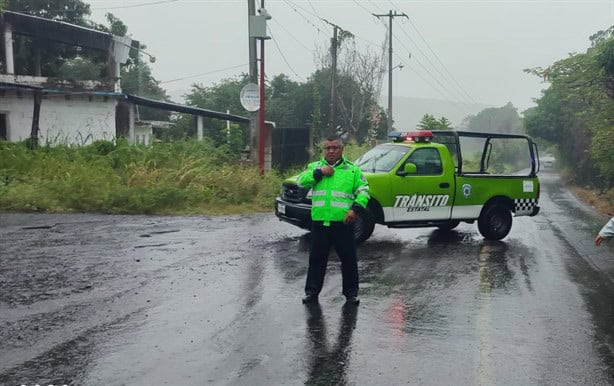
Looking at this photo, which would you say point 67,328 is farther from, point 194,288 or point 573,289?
point 573,289

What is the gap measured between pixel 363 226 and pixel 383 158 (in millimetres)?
1413

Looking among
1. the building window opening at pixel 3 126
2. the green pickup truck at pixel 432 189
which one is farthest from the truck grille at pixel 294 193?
the building window opening at pixel 3 126

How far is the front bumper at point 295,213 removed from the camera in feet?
34.8

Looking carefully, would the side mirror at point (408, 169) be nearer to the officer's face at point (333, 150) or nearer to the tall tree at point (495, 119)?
the officer's face at point (333, 150)

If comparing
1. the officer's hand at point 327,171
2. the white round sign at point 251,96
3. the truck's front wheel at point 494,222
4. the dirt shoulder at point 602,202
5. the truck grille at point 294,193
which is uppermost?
the white round sign at point 251,96

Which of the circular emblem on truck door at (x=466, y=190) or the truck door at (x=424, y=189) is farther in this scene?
the circular emblem on truck door at (x=466, y=190)

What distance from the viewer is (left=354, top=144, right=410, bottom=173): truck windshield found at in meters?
11.4

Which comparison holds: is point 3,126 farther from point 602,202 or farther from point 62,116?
point 602,202

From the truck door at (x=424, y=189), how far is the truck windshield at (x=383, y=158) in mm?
192

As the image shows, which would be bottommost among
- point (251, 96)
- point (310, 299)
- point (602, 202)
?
point (602, 202)

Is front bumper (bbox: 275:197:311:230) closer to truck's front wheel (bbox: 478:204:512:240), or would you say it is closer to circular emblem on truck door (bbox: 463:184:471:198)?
circular emblem on truck door (bbox: 463:184:471:198)

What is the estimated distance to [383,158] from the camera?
11.6 meters

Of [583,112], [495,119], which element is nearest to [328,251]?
[583,112]

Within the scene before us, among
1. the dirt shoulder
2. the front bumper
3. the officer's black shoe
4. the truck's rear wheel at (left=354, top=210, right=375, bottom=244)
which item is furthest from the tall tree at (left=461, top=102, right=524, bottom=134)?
the officer's black shoe
